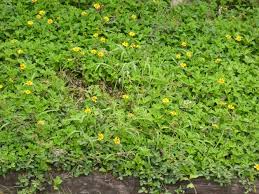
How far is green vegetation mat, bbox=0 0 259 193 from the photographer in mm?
3670

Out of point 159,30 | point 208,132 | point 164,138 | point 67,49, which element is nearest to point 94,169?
point 164,138

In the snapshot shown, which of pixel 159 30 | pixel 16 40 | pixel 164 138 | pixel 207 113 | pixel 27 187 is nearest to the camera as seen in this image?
pixel 27 187

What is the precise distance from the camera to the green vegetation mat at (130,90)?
367cm

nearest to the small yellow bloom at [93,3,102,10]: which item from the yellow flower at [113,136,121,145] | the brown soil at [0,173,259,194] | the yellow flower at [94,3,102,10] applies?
the yellow flower at [94,3,102,10]

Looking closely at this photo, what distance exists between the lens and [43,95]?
407 cm

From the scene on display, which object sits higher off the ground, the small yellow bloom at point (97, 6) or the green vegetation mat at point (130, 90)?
the small yellow bloom at point (97, 6)

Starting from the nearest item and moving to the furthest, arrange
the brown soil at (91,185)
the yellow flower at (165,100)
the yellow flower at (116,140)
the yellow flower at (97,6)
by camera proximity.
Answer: the brown soil at (91,185) → the yellow flower at (116,140) → the yellow flower at (165,100) → the yellow flower at (97,6)

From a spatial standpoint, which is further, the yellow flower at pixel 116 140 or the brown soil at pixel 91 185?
the yellow flower at pixel 116 140

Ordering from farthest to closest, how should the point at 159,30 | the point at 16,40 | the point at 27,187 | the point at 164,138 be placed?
the point at 159,30 → the point at 16,40 → the point at 164,138 → the point at 27,187

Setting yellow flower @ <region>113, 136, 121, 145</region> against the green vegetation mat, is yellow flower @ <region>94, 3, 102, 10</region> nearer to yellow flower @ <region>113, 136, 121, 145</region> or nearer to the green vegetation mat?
the green vegetation mat

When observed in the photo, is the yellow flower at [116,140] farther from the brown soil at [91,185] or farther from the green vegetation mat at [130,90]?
the brown soil at [91,185]

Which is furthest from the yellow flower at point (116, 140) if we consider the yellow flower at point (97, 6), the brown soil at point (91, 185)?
the yellow flower at point (97, 6)

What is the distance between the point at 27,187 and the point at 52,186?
17 cm

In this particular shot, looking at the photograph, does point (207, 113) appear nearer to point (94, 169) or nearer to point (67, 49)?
point (94, 169)
